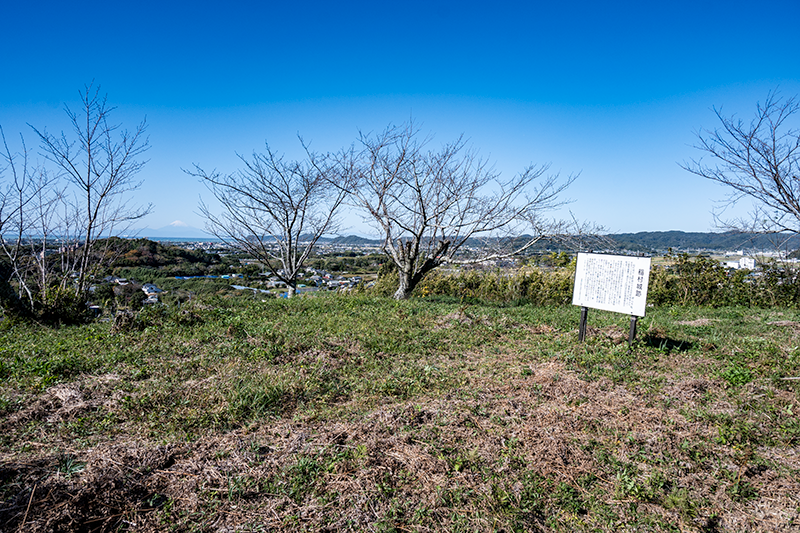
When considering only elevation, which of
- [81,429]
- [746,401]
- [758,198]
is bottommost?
[81,429]

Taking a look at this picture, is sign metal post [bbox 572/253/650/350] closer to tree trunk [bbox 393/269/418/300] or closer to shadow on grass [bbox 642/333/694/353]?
shadow on grass [bbox 642/333/694/353]

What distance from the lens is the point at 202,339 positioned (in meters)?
5.62

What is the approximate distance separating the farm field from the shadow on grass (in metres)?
0.04

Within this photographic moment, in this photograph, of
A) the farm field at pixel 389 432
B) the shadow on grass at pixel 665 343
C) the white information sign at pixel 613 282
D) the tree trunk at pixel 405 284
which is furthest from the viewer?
the tree trunk at pixel 405 284

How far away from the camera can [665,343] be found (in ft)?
19.0

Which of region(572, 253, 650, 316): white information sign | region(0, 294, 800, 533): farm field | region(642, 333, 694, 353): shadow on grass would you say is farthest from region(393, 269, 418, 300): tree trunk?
region(642, 333, 694, 353): shadow on grass

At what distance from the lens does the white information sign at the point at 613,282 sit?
5375 millimetres

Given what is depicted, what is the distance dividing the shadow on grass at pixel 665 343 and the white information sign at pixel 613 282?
26.3 inches

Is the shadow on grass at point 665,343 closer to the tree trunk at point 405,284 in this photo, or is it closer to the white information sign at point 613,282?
the white information sign at point 613,282

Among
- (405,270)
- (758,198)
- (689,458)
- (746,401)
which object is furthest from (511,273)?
(689,458)

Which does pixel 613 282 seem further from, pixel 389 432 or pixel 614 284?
pixel 389 432

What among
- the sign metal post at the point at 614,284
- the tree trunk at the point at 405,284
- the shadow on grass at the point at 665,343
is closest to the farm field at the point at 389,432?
the shadow on grass at the point at 665,343

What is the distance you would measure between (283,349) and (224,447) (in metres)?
2.33

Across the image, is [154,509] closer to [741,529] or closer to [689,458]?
[741,529]
